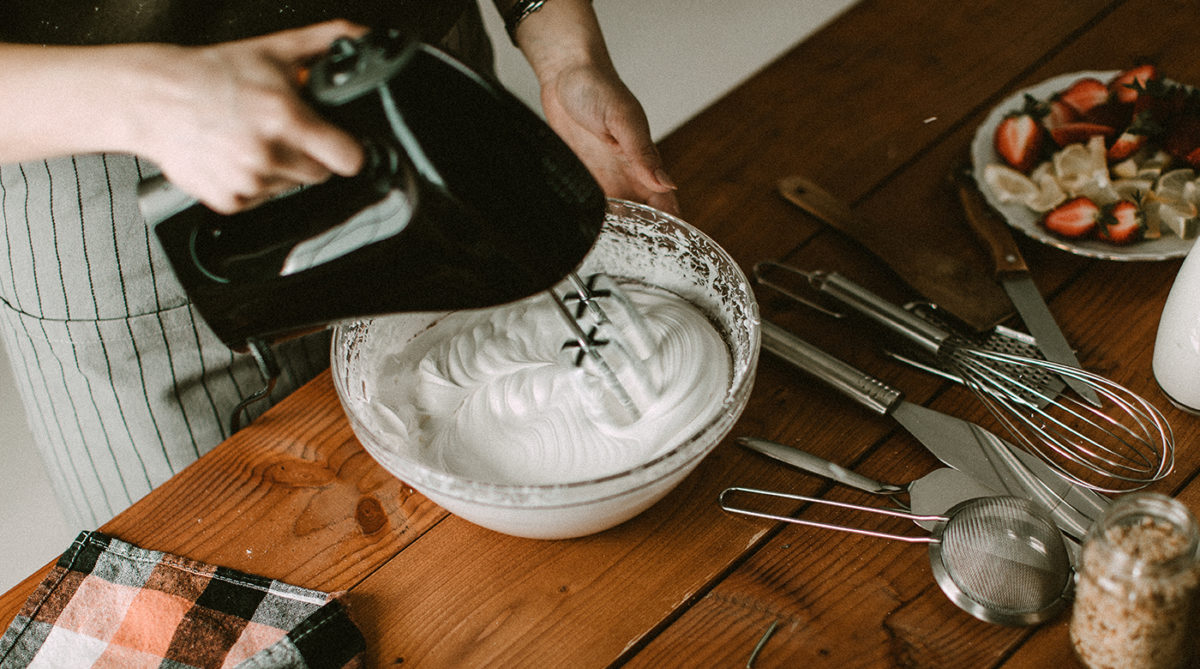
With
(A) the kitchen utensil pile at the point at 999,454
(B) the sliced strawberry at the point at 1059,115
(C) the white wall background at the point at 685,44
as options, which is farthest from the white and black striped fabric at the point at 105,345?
(C) the white wall background at the point at 685,44

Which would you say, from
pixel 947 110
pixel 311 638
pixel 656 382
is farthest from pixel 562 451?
pixel 947 110

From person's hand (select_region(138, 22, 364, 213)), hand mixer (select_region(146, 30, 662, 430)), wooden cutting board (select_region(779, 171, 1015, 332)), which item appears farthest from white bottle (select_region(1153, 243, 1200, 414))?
person's hand (select_region(138, 22, 364, 213))

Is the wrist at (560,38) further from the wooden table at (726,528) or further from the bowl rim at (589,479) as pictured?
the bowl rim at (589,479)

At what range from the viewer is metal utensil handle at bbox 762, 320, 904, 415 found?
2.52 ft

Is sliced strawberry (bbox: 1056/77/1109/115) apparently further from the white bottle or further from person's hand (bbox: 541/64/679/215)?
person's hand (bbox: 541/64/679/215)

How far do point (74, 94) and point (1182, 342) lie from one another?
0.86 m

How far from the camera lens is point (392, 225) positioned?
0.53 metres

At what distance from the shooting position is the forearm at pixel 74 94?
504mm

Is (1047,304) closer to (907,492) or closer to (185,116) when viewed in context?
(907,492)

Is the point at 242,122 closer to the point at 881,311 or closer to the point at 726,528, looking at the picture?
the point at 726,528

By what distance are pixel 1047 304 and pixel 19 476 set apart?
72.9 inches

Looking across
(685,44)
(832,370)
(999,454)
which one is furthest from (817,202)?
(685,44)

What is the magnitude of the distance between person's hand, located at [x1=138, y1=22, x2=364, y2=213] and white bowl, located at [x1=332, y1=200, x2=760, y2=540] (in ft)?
0.75

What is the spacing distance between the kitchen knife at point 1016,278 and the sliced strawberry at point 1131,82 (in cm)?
20
